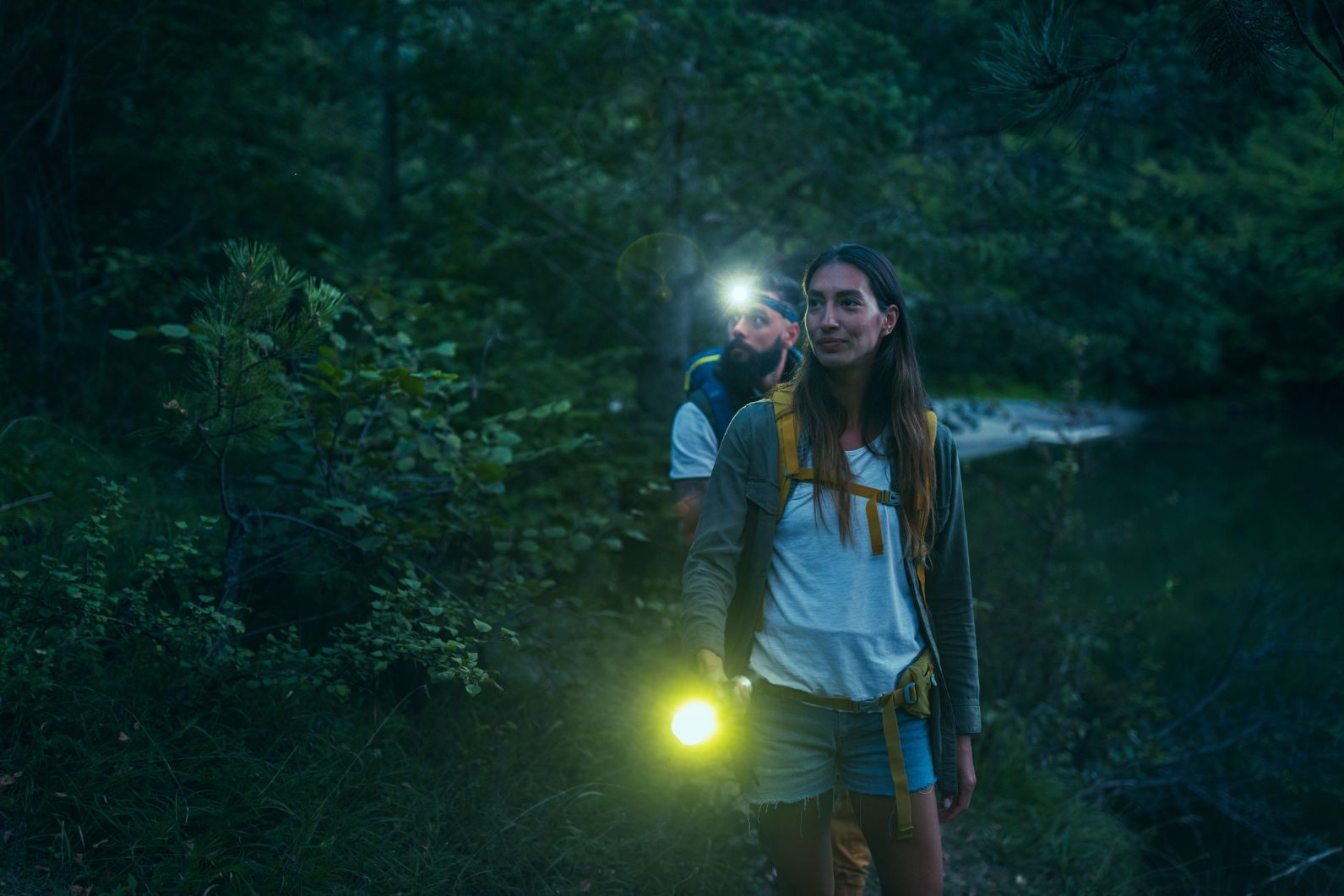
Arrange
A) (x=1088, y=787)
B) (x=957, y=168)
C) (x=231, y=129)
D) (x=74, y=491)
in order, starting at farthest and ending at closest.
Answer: (x=957, y=168), (x=231, y=129), (x=1088, y=787), (x=74, y=491)

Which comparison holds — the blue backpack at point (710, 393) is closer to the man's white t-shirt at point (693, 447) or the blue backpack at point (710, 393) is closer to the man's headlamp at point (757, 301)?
the man's white t-shirt at point (693, 447)

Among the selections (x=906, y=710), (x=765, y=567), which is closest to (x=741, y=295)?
(x=765, y=567)

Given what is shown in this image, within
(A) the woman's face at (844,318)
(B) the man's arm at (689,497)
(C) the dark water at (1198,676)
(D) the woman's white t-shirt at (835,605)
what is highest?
(A) the woman's face at (844,318)

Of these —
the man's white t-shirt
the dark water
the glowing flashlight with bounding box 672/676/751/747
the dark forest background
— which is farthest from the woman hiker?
the dark water

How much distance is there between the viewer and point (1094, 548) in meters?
11.1

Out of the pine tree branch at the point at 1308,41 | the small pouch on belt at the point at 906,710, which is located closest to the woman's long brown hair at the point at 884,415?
the small pouch on belt at the point at 906,710

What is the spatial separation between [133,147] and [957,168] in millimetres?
6526

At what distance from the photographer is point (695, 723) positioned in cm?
213

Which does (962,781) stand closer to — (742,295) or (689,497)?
(689,497)

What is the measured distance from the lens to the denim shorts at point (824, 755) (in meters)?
2.36

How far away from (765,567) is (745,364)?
61.6 inches

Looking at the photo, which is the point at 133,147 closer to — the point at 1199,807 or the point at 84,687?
the point at 84,687

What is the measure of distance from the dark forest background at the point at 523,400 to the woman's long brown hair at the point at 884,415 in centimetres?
111

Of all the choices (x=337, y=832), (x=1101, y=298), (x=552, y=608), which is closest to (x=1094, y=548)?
(x=1101, y=298)
